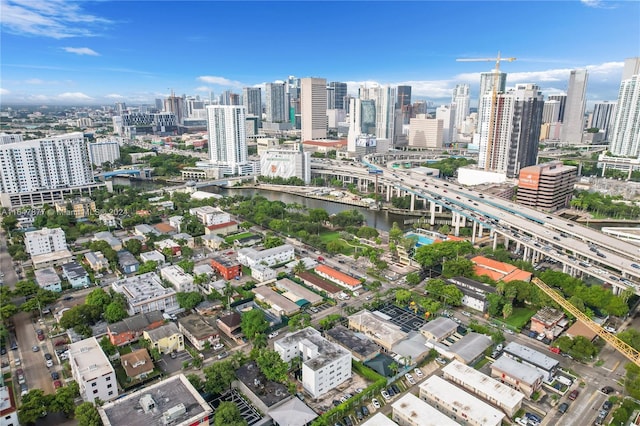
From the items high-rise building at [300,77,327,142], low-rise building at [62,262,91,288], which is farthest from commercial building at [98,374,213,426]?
high-rise building at [300,77,327,142]

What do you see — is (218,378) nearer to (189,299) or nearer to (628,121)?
(189,299)

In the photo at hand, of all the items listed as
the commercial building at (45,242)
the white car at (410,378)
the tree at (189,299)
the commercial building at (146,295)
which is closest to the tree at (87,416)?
the commercial building at (146,295)

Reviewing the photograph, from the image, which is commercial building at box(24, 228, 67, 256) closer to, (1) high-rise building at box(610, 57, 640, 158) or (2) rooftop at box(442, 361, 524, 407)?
(2) rooftop at box(442, 361, 524, 407)

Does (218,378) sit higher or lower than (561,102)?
lower

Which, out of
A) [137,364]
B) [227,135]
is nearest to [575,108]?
[227,135]

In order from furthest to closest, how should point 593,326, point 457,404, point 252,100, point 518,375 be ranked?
point 252,100, point 593,326, point 518,375, point 457,404

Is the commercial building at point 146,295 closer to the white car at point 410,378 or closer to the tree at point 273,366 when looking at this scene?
the tree at point 273,366

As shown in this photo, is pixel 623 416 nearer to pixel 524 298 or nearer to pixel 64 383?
pixel 524 298
